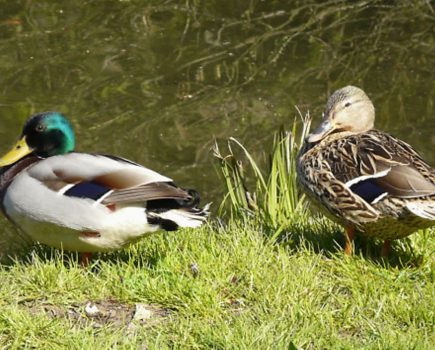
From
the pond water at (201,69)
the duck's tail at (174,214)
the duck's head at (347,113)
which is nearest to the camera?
the duck's tail at (174,214)

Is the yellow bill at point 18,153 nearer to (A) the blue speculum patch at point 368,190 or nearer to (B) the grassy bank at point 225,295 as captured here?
(B) the grassy bank at point 225,295

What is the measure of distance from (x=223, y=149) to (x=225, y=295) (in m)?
3.69

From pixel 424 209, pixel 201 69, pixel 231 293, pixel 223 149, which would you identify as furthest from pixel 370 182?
pixel 201 69

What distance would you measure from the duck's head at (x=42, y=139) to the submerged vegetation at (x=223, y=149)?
50 centimetres

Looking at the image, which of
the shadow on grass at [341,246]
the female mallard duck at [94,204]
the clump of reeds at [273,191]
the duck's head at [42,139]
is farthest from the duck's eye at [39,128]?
the shadow on grass at [341,246]

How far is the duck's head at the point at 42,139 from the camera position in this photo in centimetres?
496

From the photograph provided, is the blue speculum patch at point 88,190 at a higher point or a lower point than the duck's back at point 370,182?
higher

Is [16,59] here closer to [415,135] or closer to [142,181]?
[415,135]

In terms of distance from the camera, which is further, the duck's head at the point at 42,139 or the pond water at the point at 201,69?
the pond water at the point at 201,69

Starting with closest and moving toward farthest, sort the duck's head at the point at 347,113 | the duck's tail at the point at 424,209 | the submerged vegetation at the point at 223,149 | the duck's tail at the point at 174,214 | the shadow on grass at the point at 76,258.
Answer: the submerged vegetation at the point at 223,149 < the duck's tail at the point at 424,209 < the duck's tail at the point at 174,214 < the shadow on grass at the point at 76,258 < the duck's head at the point at 347,113

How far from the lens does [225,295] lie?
436 centimetres

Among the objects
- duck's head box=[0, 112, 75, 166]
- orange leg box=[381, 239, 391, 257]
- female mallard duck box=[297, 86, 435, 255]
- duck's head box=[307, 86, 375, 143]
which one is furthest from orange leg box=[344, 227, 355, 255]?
duck's head box=[0, 112, 75, 166]

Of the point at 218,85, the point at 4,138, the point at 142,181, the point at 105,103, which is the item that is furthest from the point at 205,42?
the point at 142,181

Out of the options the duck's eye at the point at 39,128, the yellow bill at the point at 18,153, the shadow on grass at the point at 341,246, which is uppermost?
the duck's eye at the point at 39,128
